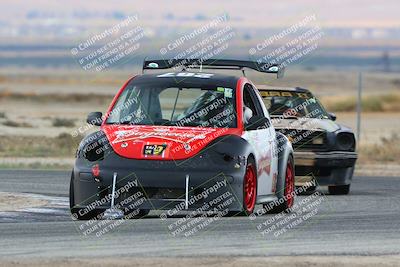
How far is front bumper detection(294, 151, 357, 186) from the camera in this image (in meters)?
20.1

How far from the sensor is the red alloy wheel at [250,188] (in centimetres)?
1445

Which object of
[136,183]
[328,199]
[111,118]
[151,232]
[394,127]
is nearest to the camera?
[151,232]

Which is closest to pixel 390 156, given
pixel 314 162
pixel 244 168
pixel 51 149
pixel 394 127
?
pixel 51 149

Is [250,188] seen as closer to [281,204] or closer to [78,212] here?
[281,204]

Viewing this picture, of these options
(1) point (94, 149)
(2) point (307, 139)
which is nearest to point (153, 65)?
(1) point (94, 149)

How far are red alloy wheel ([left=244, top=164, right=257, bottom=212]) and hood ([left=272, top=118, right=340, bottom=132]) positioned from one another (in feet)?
17.8

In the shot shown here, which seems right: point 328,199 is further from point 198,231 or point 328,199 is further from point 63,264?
point 63,264

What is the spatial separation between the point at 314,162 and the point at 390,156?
12.1m

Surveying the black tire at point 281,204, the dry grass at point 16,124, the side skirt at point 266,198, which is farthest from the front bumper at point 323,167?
the dry grass at point 16,124

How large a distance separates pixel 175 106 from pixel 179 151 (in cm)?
135

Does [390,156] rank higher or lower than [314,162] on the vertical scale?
lower

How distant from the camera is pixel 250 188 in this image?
14.7 m

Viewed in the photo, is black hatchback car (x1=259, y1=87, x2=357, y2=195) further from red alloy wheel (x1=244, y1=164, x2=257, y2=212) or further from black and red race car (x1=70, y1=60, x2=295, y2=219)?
red alloy wheel (x1=244, y1=164, x2=257, y2=212)

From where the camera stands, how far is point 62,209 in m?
16.8
